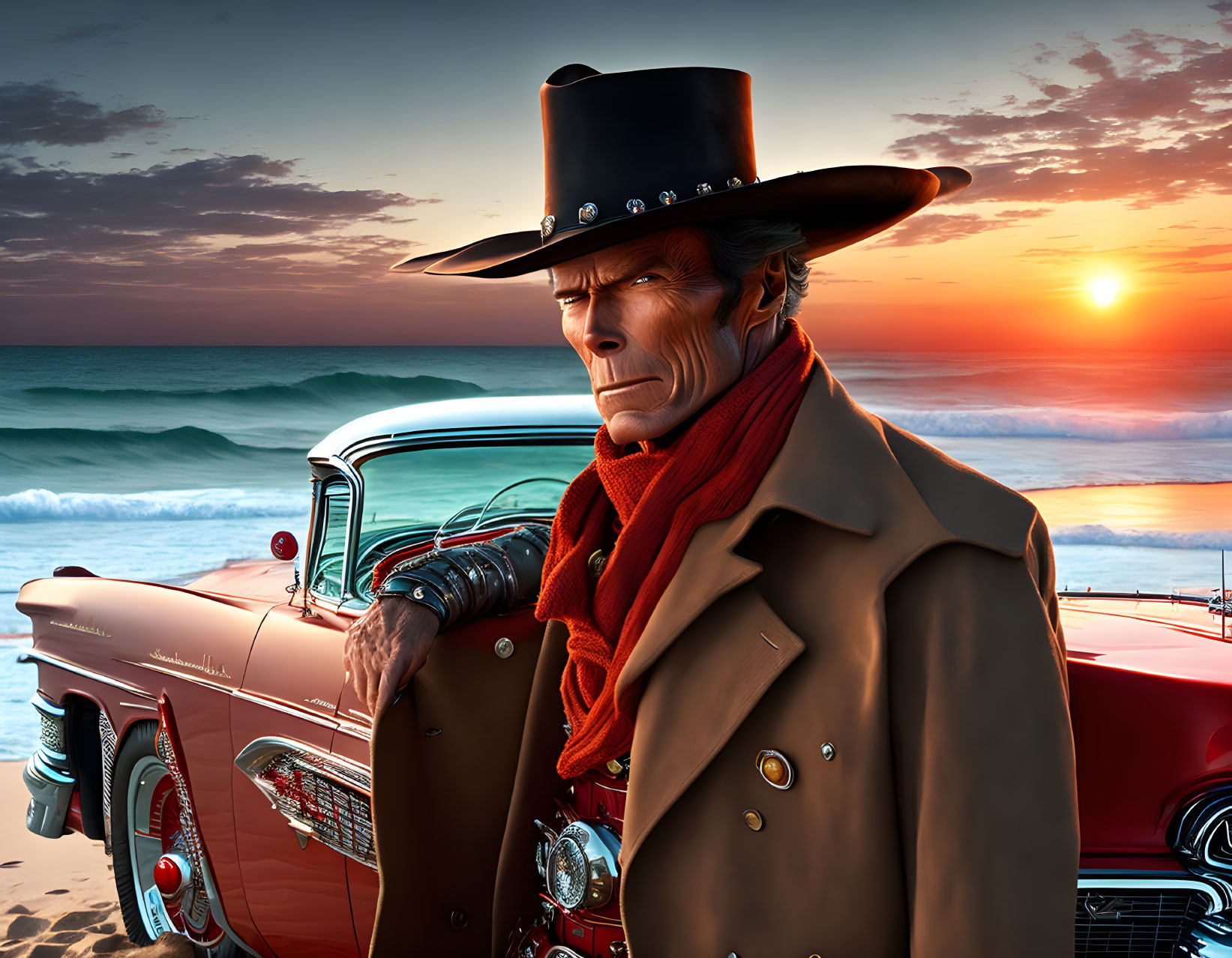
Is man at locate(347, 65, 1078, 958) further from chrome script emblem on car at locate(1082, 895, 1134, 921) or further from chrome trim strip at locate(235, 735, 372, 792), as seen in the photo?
chrome trim strip at locate(235, 735, 372, 792)

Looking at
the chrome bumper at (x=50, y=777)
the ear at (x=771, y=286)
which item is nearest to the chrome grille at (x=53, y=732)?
the chrome bumper at (x=50, y=777)

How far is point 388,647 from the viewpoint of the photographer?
184 cm

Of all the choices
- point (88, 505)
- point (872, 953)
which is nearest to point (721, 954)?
point (872, 953)

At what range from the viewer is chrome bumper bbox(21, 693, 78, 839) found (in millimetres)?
3863

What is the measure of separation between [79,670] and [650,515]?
316cm

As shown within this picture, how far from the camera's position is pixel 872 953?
4.33 ft

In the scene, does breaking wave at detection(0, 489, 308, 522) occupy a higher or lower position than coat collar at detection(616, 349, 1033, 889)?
lower

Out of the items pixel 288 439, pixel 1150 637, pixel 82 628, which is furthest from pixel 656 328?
pixel 288 439

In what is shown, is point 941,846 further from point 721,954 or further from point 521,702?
point 521,702

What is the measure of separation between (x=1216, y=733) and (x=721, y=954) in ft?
3.61

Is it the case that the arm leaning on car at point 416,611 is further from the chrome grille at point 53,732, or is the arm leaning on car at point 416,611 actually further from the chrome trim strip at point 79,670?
the chrome grille at point 53,732

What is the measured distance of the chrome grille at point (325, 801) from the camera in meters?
2.56

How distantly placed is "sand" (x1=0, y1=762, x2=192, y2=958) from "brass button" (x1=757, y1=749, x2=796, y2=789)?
10.2 feet

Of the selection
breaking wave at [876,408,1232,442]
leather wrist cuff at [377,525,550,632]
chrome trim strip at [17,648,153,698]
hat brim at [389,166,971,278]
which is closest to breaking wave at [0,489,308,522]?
breaking wave at [876,408,1232,442]
